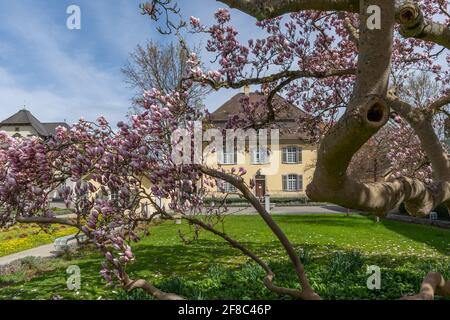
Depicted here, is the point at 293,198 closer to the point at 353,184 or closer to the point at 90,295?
the point at 90,295

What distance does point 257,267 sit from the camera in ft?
23.0

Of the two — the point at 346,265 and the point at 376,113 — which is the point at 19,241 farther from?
the point at 376,113

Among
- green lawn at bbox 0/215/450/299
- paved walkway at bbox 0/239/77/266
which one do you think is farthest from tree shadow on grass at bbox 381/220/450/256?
paved walkway at bbox 0/239/77/266

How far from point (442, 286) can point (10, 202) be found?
13.1ft

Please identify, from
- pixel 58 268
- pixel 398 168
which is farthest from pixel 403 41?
pixel 58 268

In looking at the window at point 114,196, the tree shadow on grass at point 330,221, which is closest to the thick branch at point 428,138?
the window at point 114,196

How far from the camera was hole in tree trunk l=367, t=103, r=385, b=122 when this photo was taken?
2.12m

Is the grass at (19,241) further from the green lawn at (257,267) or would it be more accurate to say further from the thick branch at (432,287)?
the thick branch at (432,287)

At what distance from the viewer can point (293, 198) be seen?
41.8m

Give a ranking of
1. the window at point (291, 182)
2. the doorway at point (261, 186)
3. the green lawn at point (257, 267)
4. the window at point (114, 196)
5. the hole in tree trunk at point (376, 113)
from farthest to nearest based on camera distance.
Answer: the window at point (291, 182)
the doorway at point (261, 186)
the green lawn at point (257, 267)
the window at point (114, 196)
the hole in tree trunk at point (376, 113)

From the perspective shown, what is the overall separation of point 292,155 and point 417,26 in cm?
4087

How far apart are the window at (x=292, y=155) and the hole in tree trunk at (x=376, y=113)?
138 ft

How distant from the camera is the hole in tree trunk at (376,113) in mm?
2125
